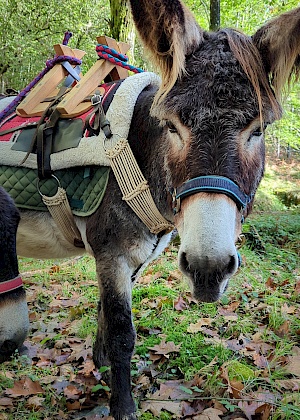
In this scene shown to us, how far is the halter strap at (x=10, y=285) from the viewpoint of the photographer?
5.58 feet

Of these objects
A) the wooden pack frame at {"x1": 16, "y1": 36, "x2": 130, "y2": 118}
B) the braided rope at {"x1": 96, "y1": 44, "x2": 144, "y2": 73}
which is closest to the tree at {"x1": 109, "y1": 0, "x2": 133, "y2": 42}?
the wooden pack frame at {"x1": 16, "y1": 36, "x2": 130, "y2": 118}

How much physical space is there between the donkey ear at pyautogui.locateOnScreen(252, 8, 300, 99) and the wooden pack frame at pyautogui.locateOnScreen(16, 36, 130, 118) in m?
1.09

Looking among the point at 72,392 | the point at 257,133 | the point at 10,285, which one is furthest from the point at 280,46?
the point at 72,392

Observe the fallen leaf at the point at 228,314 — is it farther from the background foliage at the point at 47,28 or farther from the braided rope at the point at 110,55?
the background foliage at the point at 47,28

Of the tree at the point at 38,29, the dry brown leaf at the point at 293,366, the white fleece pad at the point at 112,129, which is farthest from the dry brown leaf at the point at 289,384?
the tree at the point at 38,29

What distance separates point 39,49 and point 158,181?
1319 cm

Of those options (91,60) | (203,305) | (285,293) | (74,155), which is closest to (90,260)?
(203,305)

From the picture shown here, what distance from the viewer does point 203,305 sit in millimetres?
3764

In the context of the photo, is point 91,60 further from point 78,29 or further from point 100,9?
point 100,9

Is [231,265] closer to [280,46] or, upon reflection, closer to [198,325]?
[280,46]

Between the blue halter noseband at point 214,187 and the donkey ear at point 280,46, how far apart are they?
555 millimetres

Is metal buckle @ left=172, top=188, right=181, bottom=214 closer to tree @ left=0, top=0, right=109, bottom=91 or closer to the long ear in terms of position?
the long ear

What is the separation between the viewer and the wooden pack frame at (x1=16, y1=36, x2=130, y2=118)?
241 cm

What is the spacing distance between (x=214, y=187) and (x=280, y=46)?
29.1 inches
